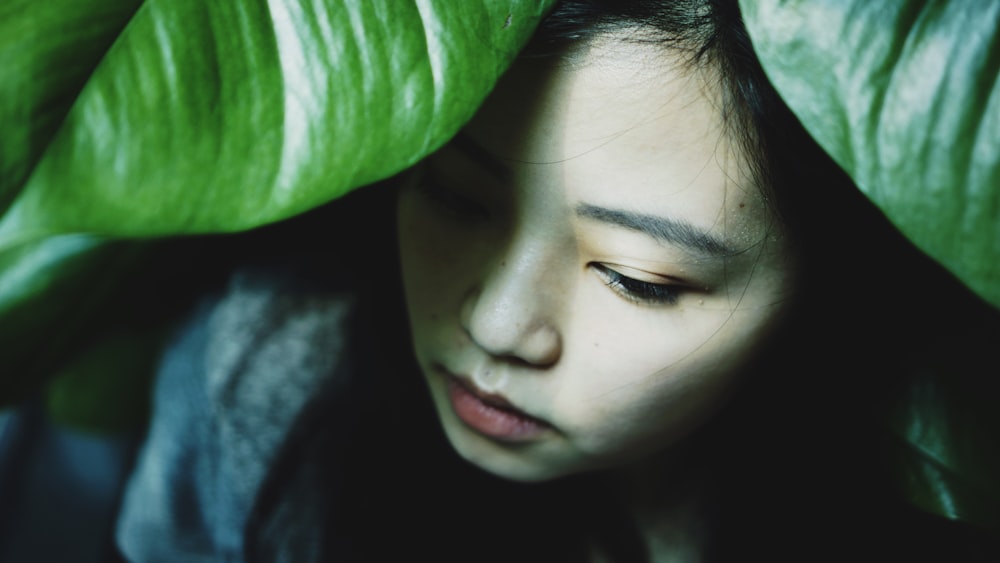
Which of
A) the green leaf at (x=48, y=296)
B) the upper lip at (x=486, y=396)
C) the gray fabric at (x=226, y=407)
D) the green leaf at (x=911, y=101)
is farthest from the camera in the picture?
the gray fabric at (x=226, y=407)

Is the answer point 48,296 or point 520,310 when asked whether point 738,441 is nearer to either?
point 520,310

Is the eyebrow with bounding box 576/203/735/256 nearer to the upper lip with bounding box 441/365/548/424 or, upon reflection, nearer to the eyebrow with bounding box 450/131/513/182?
the eyebrow with bounding box 450/131/513/182

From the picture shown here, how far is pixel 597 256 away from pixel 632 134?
90 mm

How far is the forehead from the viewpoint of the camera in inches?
22.2

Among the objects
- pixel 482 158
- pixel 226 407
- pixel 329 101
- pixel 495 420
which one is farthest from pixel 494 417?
pixel 226 407

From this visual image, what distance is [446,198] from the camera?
0.67 metres

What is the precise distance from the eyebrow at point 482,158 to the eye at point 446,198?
0.04 metres

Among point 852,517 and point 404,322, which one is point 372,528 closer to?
point 404,322

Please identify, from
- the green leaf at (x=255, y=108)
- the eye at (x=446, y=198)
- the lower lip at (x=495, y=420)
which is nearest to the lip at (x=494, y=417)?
the lower lip at (x=495, y=420)

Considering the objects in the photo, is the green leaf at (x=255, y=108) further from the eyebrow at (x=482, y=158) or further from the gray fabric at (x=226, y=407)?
the gray fabric at (x=226, y=407)

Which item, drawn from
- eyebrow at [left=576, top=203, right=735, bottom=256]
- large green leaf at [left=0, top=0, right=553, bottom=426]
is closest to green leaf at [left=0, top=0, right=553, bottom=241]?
large green leaf at [left=0, top=0, right=553, bottom=426]

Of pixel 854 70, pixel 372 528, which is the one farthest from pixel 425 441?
pixel 854 70

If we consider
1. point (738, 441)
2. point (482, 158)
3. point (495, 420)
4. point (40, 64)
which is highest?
point (40, 64)

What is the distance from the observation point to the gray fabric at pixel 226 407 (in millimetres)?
1029
